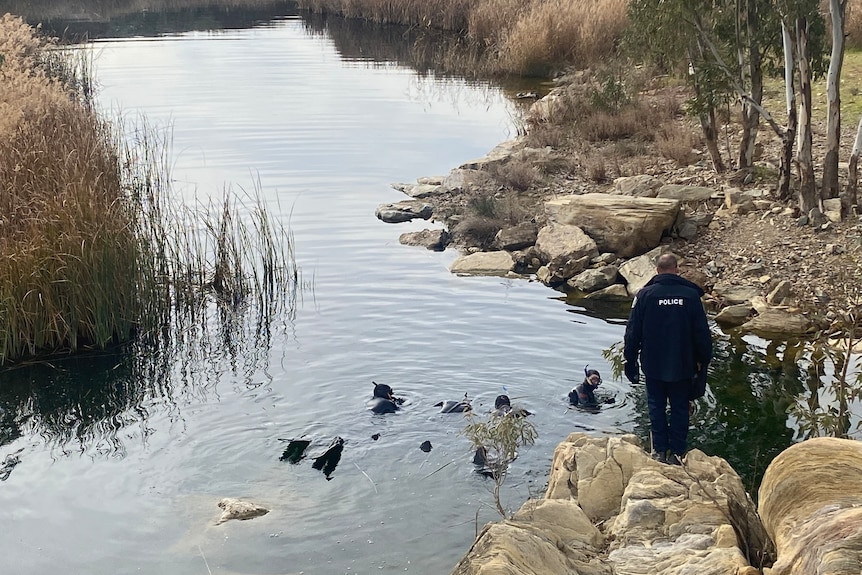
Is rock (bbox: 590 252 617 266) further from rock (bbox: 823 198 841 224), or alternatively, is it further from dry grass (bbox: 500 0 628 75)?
dry grass (bbox: 500 0 628 75)

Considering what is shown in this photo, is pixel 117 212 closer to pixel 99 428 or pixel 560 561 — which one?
pixel 99 428

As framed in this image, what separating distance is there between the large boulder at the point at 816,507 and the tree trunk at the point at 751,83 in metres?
9.86

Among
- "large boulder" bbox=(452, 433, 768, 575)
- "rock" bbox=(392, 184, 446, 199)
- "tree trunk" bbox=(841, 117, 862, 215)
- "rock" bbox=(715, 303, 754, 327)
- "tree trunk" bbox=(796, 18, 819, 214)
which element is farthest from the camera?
"rock" bbox=(392, 184, 446, 199)

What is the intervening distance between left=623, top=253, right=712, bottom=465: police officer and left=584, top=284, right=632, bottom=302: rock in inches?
213

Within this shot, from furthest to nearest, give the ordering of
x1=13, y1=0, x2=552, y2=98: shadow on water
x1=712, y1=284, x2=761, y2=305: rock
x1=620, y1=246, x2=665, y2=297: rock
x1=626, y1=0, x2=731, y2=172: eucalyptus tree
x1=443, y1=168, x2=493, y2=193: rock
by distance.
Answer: x1=13, y1=0, x2=552, y2=98: shadow on water → x1=443, y1=168, x2=493, y2=193: rock → x1=626, y1=0, x2=731, y2=172: eucalyptus tree → x1=620, y1=246, x2=665, y2=297: rock → x1=712, y1=284, x2=761, y2=305: rock

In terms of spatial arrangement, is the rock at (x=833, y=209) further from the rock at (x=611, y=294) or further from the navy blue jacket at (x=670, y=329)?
the navy blue jacket at (x=670, y=329)

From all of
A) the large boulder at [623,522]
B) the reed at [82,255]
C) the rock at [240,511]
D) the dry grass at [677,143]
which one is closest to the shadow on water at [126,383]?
the reed at [82,255]

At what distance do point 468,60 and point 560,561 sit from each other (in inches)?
1207

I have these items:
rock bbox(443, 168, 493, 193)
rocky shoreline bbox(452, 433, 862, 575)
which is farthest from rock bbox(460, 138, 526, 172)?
rocky shoreline bbox(452, 433, 862, 575)

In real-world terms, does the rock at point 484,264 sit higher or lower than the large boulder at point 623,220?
lower

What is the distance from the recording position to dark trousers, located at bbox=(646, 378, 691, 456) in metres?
8.48

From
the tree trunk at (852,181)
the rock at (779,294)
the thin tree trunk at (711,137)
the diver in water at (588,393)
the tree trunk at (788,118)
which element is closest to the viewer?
the diver in water at (588,393)

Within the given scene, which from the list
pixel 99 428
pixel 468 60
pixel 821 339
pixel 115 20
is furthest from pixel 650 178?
pixel 115 20

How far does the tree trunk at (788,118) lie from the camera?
1440 cm
